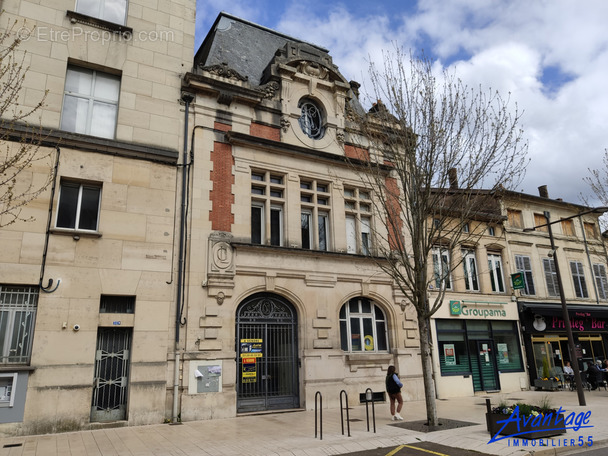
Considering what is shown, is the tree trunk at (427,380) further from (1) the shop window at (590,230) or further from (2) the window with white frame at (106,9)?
(1) the shop window at (590,230)

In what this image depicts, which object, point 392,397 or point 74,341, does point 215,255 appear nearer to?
point 74,341

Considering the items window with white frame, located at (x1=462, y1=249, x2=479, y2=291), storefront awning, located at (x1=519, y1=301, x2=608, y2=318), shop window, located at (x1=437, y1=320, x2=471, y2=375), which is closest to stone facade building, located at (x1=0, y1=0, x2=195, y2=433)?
shop window, located at (x1=437, y1=320, x2=471, y2=375)

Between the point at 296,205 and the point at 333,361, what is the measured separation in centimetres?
537

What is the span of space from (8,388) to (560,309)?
69.3 ft

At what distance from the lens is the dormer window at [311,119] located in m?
16.5

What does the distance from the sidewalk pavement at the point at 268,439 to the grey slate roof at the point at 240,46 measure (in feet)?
38.2

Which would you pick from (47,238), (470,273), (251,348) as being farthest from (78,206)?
(470,273)

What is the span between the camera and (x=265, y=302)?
45.6 ft

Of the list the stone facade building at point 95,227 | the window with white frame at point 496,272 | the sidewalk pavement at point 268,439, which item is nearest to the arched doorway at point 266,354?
the sidewalk pavement at point 268,439

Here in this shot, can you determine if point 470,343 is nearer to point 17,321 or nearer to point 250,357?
point 250,357

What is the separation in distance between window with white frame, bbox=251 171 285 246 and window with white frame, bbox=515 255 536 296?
41.2ft

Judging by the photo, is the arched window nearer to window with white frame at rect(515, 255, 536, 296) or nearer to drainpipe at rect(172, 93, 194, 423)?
drainpipe at rect(172, 93, 194, 423)

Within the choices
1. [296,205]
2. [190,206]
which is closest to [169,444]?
[190,206]

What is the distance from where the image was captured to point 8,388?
32.7 feet
